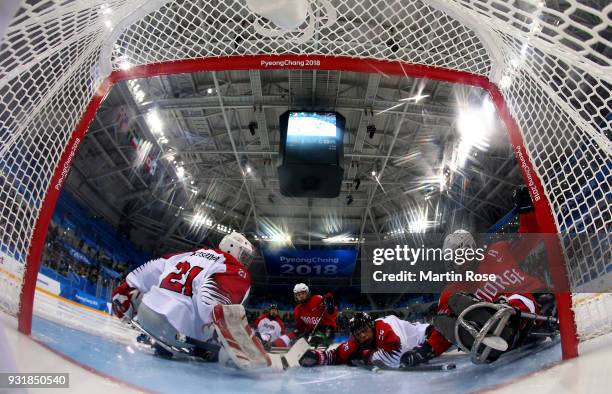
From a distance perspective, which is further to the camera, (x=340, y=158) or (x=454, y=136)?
(x=454, y=136)

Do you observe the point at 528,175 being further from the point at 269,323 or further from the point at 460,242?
the point at 269,323

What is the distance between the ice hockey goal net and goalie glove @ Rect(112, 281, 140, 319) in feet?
2.33

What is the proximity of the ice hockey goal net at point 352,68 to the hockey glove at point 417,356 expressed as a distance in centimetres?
64

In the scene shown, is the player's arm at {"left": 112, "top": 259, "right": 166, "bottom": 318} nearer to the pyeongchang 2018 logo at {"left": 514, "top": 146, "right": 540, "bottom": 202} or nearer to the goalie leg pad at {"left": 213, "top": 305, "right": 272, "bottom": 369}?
the goalie leg pad at {"left": 213, "top": 305, "right": 272, "bottom": 369}

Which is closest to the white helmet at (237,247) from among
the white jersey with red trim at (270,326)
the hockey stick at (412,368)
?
the hockey stick at (412,368)

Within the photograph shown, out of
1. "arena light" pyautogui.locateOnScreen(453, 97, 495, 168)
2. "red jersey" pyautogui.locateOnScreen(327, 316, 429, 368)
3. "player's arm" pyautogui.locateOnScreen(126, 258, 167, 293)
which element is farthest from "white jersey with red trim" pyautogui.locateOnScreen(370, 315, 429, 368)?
"arena light" pyautogui.locateOnScreen(453, 97, 495, 168)

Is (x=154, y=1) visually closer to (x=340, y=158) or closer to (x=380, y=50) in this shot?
(x=380, y=50)

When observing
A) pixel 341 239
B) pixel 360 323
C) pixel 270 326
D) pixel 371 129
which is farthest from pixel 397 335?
pixel 341 239

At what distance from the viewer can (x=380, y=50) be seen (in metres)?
1.23

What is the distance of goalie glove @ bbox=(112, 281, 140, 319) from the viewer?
65.8 inches

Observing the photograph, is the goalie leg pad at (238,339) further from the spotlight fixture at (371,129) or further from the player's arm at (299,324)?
the spotlight fixture at (371,129)

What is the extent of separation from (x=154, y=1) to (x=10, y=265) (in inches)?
33.5

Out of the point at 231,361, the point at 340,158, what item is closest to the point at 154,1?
the point at 231,361

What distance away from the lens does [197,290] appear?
4.57ft
